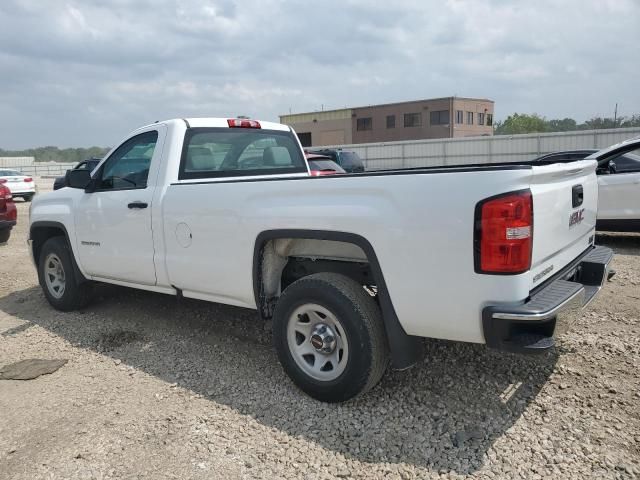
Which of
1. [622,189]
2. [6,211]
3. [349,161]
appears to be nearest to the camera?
[622,189]

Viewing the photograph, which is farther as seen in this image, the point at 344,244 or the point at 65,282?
the point at 65,282

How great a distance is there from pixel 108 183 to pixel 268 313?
228 centimetres

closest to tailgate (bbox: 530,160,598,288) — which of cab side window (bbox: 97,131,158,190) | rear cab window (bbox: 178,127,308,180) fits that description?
rear cab window (bbox: 178,127,308,180)

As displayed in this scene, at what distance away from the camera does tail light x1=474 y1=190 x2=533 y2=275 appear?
104 inches

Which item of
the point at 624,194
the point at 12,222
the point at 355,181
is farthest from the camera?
the point at 12,222

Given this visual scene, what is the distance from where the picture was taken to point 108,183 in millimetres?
5094

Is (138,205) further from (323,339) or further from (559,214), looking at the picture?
(559,214)

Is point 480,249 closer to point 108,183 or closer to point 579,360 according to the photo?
point 579,360

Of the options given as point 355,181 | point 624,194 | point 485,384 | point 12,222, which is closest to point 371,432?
point 485,384

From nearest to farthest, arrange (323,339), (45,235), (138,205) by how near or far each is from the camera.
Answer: (323,339) < (138,205) < (45,235)

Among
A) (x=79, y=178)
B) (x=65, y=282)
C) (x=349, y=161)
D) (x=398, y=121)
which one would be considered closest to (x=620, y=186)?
(x=79, y=178)

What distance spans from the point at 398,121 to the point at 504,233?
194ft

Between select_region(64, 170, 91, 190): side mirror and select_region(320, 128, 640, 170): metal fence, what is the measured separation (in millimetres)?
21355

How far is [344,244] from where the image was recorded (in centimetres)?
359
